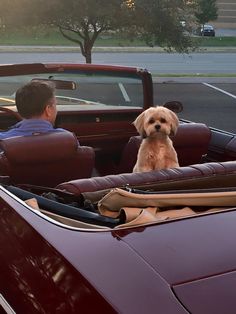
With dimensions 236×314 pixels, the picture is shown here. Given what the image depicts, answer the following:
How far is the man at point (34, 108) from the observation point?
11.4 feet

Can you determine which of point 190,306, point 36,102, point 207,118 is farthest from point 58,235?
point 207,118

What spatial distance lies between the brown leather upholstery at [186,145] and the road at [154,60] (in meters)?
20.9

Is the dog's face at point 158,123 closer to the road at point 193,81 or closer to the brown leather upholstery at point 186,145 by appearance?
the brown leather upholstery at point 186,145

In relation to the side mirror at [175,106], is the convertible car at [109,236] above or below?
above

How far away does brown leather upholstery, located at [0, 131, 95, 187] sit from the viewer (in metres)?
3.01

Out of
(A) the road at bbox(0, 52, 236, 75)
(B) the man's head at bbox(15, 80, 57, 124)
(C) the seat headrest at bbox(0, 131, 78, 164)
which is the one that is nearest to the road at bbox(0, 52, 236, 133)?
(A) the road at bbox(0, 52, 236, 75)

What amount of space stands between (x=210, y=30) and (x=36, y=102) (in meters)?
53.4

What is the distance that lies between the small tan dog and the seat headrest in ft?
3.81

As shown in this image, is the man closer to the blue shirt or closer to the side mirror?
the blue shirt

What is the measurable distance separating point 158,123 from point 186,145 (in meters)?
0.26

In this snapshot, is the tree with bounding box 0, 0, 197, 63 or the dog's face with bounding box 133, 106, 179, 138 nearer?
the dog's face with bounding box 133, 106, 179, 138

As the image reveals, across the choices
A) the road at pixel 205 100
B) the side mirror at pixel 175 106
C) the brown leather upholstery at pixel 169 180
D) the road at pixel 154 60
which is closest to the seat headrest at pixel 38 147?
the brown leather upholstery at pixel 169 180

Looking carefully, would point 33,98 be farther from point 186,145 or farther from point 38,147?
point 186,145

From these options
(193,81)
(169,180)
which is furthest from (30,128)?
(193,81)
